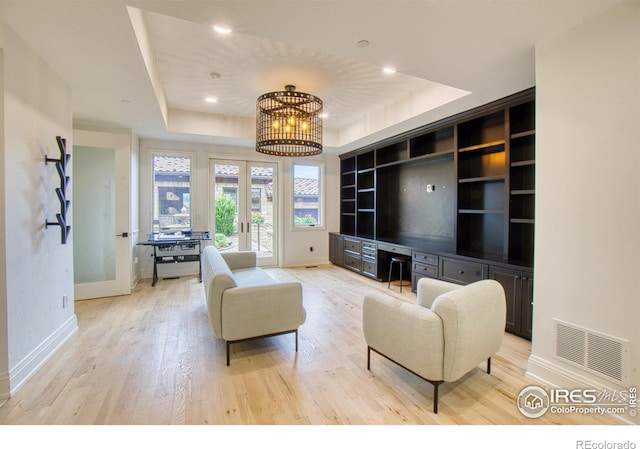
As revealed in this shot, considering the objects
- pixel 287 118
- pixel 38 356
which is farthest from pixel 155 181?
pixel 38 356

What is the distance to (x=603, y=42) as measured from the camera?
191 cm

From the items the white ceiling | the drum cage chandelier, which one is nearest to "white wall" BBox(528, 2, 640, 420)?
the white ceiling

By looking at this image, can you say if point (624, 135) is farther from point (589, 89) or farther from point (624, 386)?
point (624, 386)

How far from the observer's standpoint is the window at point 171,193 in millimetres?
5555

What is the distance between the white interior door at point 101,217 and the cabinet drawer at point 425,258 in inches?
167

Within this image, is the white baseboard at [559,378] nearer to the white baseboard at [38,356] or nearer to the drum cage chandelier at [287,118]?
the drum cage chandelier at [287,118]

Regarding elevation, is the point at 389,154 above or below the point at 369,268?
above

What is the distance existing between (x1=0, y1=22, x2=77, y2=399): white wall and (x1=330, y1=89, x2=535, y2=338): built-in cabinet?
419 centimetres

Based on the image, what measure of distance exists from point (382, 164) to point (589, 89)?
382 centimetres

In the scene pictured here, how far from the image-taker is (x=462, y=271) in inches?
144

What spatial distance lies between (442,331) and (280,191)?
510 cm

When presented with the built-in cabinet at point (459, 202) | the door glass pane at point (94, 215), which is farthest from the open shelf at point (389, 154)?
the door glass pane at point (94, 215)

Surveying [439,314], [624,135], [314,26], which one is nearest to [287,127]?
[314,26]

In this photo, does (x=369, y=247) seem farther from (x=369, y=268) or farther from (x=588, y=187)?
(x=588, y=187)
